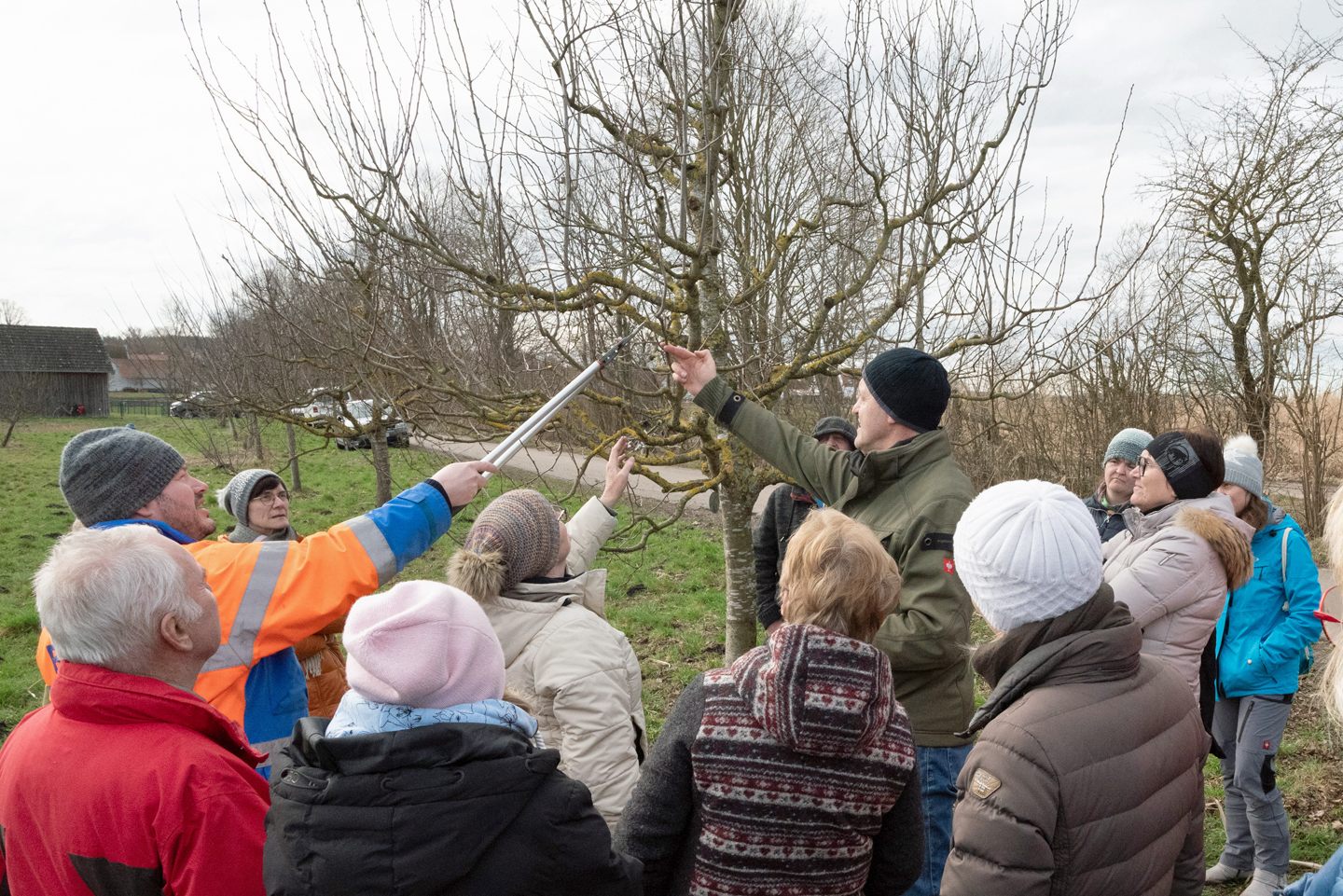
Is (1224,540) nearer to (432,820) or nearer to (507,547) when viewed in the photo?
(507,547)

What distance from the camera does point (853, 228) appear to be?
4.54 m

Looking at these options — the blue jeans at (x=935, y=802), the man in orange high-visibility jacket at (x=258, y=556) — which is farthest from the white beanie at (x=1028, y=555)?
the man in orange high-visibility jacket at (x=258, y=556)

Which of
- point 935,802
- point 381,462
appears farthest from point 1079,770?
point 381,462

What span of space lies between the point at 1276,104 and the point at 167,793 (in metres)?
12.0

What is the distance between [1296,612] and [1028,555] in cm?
254

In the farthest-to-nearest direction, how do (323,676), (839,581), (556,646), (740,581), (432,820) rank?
(740,581) < (323,676) < (556,646) < (839,581) < (432,820)

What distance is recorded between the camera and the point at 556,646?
215 centimetres

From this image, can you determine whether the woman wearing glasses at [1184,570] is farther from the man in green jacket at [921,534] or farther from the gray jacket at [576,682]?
the gray jacket at [576,682]

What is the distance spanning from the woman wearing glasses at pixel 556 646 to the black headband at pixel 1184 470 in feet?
7.07

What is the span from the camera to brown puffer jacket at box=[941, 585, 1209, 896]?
1.36 m

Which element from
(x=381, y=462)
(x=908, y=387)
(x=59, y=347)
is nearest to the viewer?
(x=908, y=387)

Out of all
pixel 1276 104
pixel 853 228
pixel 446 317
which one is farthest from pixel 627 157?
pixel 1276 104

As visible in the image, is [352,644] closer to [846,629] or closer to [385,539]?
[385,539]

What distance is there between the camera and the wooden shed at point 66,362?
41.8 metres
